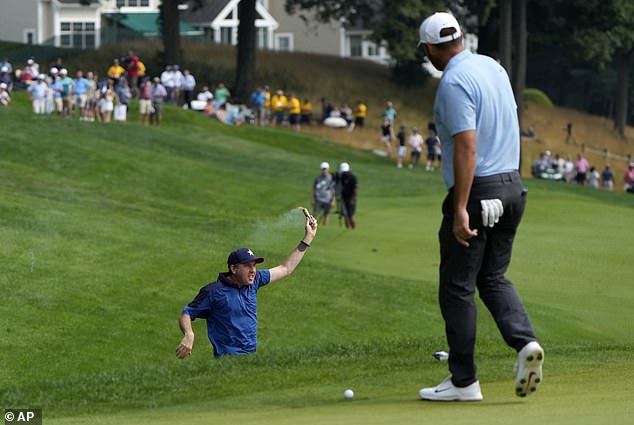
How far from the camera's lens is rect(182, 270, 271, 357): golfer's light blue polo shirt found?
37.4 ft

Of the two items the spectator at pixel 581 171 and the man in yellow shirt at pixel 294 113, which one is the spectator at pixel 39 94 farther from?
the spectator at pixel 581 171

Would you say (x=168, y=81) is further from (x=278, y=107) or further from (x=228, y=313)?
(x=228, y=313)

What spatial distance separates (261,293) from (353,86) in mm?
53821

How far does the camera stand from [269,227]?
32.1 m

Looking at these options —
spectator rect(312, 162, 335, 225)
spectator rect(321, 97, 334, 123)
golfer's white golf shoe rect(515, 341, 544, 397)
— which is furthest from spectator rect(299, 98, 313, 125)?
golfer's white golf shoe rect(515, 341, 544, 397)

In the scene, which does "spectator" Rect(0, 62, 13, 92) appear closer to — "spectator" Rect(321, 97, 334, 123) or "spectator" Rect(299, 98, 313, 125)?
"spectator" Rect(299, 98, 313, 125)

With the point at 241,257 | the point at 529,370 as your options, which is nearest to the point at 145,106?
the point at 241,257

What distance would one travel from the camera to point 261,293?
20.3 metres

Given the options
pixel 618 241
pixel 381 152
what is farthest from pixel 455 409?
pixel 381 152

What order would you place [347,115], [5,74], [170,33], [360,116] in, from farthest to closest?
1. [360,116]
2. [347,115]
3. [170,33]
4. [5,74]

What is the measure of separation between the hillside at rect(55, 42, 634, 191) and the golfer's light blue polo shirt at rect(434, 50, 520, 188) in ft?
187

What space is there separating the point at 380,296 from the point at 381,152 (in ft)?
127

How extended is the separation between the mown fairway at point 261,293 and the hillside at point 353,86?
18.0m

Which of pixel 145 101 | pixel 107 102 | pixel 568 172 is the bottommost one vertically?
pixel 568 172
